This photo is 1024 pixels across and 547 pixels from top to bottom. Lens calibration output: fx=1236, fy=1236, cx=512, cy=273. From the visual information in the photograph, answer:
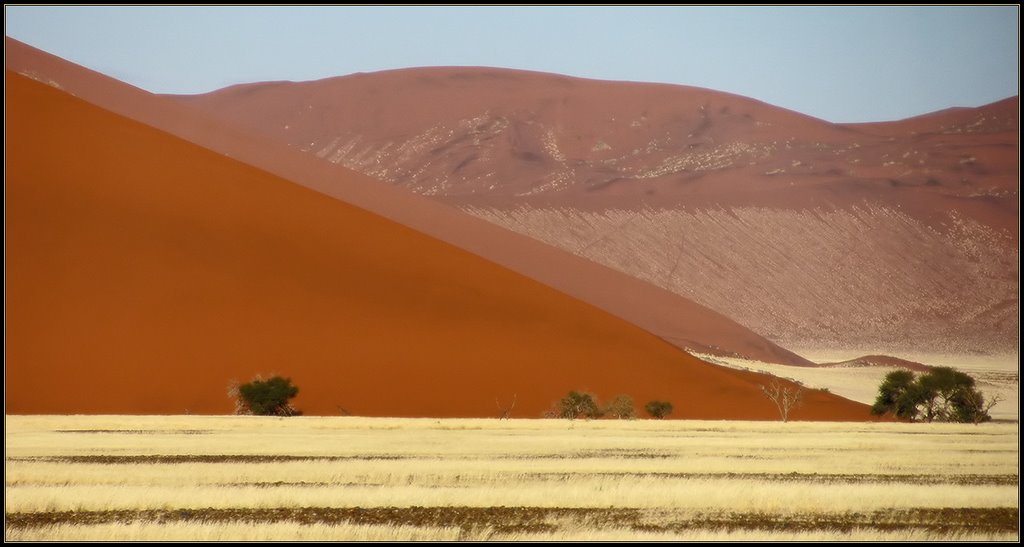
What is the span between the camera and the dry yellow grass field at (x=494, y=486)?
1261cm

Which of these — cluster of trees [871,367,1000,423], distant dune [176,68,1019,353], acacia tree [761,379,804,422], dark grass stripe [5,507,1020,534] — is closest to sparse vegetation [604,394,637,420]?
acacia tree [761,379,804,422]

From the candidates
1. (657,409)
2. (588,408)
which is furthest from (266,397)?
(657,409)

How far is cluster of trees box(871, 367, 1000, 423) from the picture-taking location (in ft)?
131

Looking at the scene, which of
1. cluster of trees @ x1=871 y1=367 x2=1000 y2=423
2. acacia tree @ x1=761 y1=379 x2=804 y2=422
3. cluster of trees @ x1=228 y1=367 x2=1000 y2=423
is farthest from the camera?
acacia tree @ x1=761 y1=379 x2=804 y2=422

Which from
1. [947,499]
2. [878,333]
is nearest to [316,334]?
[947,499]

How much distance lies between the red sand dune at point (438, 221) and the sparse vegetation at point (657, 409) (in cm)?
2599

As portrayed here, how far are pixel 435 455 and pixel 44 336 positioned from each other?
22.5 m

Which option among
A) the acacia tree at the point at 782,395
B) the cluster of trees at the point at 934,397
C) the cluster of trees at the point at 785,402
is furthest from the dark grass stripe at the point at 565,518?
the acacia tree at the point at 782,395

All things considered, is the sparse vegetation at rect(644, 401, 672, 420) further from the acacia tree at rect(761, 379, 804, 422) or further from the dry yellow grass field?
the dry yellow grass field

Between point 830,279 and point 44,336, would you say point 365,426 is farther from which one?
point 830,279

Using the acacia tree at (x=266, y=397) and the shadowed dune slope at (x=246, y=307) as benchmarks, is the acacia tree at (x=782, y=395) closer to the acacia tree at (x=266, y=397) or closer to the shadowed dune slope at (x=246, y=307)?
the shadowed dune slope at (x=246, y=307)

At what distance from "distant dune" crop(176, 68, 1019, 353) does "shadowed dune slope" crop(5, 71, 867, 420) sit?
43.4 meters

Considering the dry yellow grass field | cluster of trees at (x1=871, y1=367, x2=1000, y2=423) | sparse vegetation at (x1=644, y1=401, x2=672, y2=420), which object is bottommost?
sparse vegetation at (x1=644, y1=401, x2=672, y2=420)

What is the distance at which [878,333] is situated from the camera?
9125 cm
